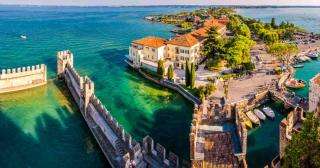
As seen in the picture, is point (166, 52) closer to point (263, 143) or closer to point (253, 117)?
point (253, 117)

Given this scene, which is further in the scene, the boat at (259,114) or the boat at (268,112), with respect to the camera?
the boat at (268,112)

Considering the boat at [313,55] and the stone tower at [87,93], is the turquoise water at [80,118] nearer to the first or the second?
the stone tower at [87,93]

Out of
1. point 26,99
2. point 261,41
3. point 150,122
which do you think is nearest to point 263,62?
point 261,41

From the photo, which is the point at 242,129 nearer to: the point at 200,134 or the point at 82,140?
the point at 200,134

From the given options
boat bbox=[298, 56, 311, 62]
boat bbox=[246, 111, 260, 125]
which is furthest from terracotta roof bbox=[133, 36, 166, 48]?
boat bbox=[246, 111, 260, 125]

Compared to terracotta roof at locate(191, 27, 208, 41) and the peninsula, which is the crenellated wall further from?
terracotta roof at locate(191, 27, 208, 41)

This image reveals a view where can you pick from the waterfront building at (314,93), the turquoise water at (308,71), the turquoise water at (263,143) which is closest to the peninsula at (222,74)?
the turquoise water at (263,143)

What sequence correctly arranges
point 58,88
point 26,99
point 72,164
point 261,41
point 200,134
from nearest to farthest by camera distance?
point 200,134
point 72,164
point 26,99
point 58,88
point 261,41
